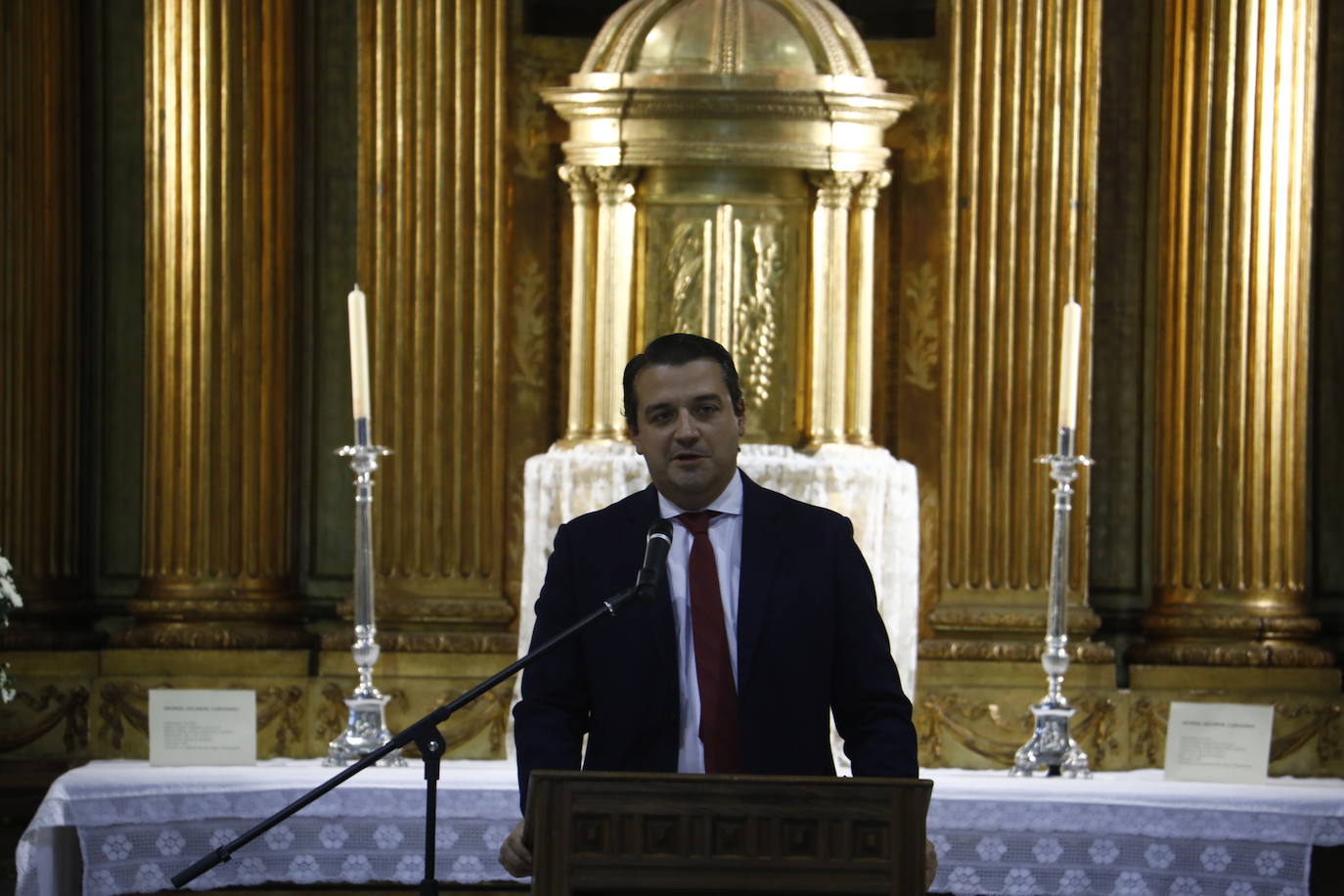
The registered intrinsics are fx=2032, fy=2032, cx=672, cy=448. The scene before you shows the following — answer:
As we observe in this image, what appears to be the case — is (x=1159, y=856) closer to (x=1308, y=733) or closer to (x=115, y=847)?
(x=1308, y=733)

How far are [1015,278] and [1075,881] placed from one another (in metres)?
2.44

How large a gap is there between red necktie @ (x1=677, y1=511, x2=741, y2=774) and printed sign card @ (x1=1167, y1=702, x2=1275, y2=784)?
10.7 ft

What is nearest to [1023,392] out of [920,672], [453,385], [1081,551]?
[1081,551]

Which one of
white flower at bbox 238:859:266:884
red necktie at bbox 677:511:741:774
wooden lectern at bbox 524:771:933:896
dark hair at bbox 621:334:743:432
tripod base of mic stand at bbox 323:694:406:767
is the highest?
dark hair at bbox 621:334:743:432

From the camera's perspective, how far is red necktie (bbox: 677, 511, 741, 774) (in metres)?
3.25

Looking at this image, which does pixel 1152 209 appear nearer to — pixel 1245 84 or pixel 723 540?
pixel 1245 84

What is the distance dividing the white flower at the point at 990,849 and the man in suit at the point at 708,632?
261 centimetres

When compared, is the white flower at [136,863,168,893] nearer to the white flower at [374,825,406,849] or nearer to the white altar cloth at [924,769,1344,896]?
the white flower at [374,825,406,849]

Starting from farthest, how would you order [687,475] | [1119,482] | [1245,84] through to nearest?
[1119,482], [1245,84], [687,475]

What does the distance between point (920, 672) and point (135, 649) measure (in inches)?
112

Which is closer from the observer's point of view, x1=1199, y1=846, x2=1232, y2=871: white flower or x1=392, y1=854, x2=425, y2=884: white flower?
x1=1199, y1=846, x2=1232, y2=871: white flower

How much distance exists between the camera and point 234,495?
748 cm

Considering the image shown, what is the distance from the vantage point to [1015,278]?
7.39 m

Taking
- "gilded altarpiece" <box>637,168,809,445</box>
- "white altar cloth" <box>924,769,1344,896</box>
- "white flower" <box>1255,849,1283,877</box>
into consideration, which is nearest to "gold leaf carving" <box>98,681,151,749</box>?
"gilded altarpiece" <box>637,168,809,445</box>
